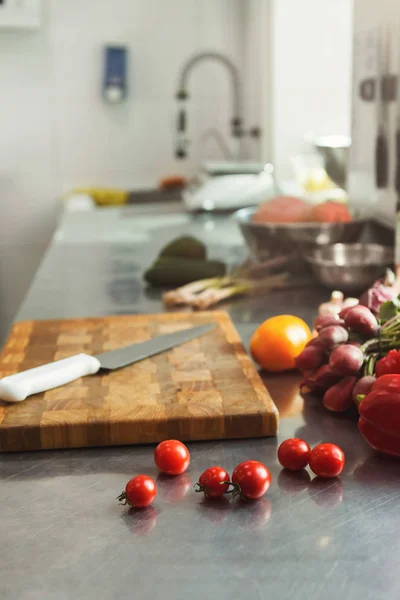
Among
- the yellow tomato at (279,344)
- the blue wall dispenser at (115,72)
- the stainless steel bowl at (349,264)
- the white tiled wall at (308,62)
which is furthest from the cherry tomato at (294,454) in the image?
the blue wall dispenser at (115,72)

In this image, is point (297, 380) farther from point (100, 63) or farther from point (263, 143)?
point (100, 63)

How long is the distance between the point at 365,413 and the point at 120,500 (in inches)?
10.2

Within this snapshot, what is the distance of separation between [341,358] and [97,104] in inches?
140

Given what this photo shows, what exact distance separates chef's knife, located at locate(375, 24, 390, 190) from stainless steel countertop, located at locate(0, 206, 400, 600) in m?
0.97

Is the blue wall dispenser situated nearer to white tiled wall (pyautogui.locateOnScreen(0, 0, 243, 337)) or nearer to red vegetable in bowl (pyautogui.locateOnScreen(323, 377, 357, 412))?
white tiled wall (pyautogui.locateOnScreen(0, 0, 243, 337))

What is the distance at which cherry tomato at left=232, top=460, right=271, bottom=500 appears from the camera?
0.69 meters

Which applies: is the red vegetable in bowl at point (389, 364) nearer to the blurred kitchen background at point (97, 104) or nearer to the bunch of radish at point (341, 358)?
the bunch of radish at point (341, 358)

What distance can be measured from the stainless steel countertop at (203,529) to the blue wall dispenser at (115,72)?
330cm

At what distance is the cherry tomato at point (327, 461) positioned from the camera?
738 mm

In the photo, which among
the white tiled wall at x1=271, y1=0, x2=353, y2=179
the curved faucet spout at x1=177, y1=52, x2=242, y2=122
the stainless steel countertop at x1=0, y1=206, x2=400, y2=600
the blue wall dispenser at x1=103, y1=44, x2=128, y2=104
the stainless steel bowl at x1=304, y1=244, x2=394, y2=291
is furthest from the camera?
the blue wall dispenser at x1=103, y1=44, x2=128, y2=104

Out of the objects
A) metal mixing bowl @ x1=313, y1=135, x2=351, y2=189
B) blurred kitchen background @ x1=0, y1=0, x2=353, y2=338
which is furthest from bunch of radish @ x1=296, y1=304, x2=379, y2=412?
blurred kitchen background @ x1=0, y1=0, x2=353, y2=338

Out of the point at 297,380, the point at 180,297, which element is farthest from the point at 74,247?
the point at 297,380

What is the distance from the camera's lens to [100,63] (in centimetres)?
411

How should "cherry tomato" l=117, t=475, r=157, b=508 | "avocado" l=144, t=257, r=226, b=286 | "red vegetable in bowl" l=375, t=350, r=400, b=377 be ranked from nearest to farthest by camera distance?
"cherry tomato" l=117, t=475, r=157, b=508
"red vegetable in bowl" l=375, t=350, r=400, b=377
"avocado" l=144, t=257, r=226, b=286
